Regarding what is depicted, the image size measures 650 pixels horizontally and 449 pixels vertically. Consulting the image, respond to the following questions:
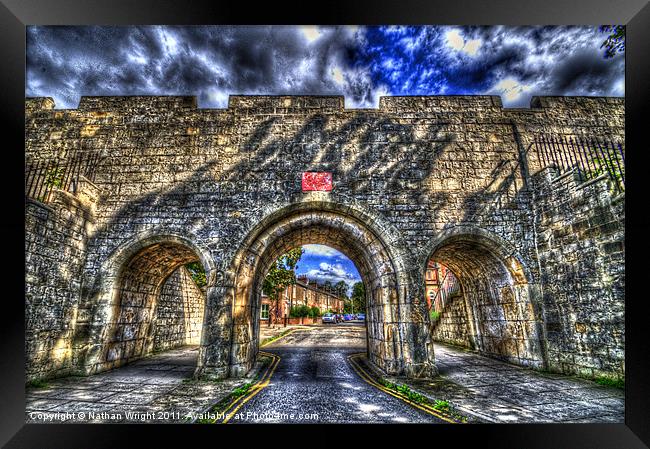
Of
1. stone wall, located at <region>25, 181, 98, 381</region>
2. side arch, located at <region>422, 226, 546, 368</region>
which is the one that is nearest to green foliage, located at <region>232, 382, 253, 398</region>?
stone wall, located at <region>25, 181, 98, 381</region>

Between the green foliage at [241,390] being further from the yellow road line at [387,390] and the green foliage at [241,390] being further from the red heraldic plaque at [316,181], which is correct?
the red heraldic plaque at [316,181]

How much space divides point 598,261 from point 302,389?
679cm

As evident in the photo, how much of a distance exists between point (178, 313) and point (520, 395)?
11933 millimetres

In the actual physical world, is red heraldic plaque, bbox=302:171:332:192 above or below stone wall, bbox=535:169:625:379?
above

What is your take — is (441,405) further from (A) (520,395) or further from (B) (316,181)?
(B) (316,181)

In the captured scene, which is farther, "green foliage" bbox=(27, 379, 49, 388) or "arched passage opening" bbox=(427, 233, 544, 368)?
"arched passage opening" bbox=(427, 233, 544, 368)

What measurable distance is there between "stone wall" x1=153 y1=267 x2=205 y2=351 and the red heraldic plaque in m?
6.48

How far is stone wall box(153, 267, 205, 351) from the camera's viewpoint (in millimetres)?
10133

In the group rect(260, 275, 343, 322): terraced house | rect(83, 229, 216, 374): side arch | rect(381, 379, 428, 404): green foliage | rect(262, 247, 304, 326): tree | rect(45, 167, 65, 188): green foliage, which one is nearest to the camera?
rect(381, 379, 428, 404): green foliage

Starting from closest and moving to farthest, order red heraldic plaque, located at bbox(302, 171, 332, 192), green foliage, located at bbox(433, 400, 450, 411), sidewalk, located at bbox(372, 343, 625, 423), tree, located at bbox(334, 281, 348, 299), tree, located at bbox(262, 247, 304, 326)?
sidewalk, located at bbox(372, 343, 625, 423)
green foliage, located at bbox(433, 400, 450, 411)
red heraldic plaque, located at bbox(302, 171, 332, 192)
tree, located at bbox(262, 247, 304, 326)
tree, located at bbox(334, 281, 348, 299)

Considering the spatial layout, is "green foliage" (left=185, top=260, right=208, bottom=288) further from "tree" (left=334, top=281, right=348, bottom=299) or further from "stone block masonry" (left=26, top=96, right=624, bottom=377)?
"tree" (left=334, top=281, right=348, bottom=299)

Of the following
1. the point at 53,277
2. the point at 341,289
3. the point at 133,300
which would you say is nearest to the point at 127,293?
the point at 133,300
